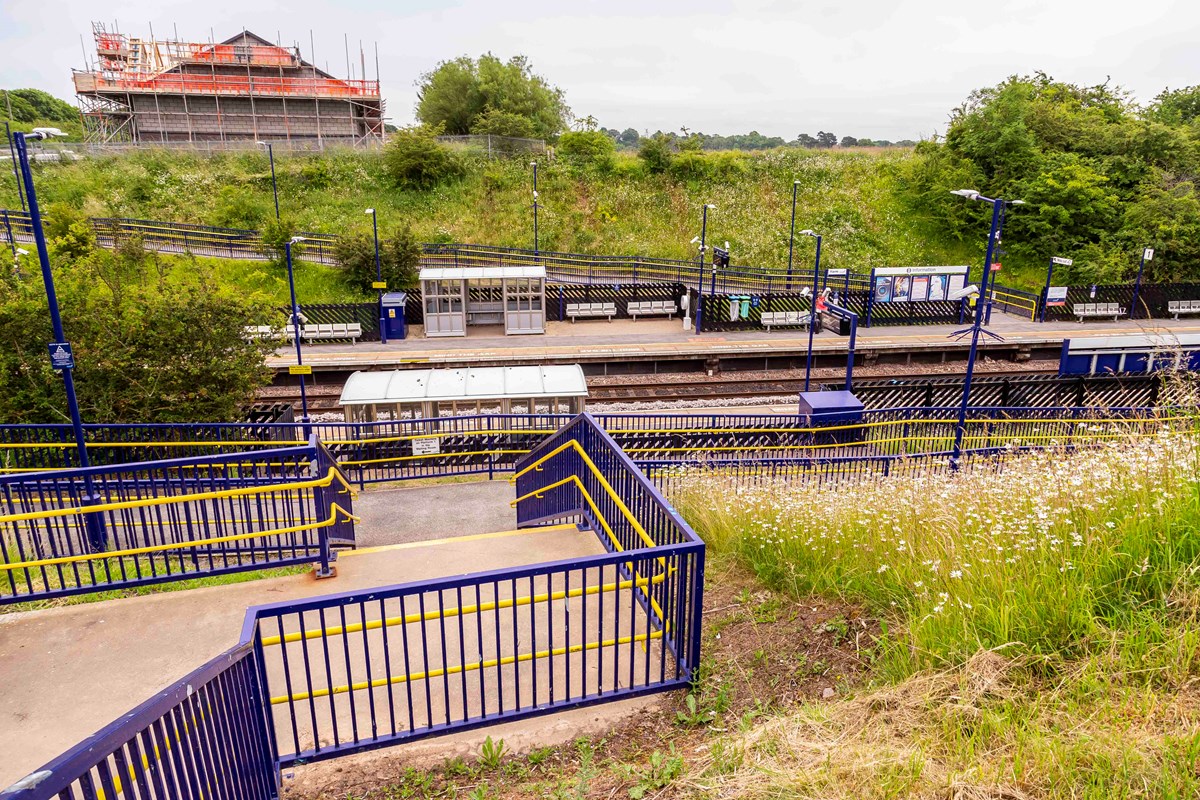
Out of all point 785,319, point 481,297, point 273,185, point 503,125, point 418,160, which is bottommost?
point 785,319

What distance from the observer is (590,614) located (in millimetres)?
5613

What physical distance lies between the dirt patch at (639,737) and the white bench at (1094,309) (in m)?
35.2

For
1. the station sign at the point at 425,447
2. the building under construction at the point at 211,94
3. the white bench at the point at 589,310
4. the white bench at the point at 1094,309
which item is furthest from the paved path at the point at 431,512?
the building under construction at the point at 211,94

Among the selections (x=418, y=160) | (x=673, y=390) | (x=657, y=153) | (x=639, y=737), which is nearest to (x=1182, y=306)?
(x=673, y=390)

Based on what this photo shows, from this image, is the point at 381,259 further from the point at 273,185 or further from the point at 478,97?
the point at 478,97

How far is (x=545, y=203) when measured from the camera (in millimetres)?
42719

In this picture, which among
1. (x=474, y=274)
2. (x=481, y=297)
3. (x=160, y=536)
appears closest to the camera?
(x=160, y=536)

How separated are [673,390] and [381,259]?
53.0ft

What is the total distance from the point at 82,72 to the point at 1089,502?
63353 mm

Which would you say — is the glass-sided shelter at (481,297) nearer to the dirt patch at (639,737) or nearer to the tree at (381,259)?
the tree at (381,259)

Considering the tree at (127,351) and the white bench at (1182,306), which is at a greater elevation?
the tree at (127,351)

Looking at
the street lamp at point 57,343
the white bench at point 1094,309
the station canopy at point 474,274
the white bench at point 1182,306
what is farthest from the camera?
the white bench at point 1182,306

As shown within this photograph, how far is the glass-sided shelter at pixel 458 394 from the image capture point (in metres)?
17.2

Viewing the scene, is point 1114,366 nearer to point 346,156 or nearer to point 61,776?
point 61,776
